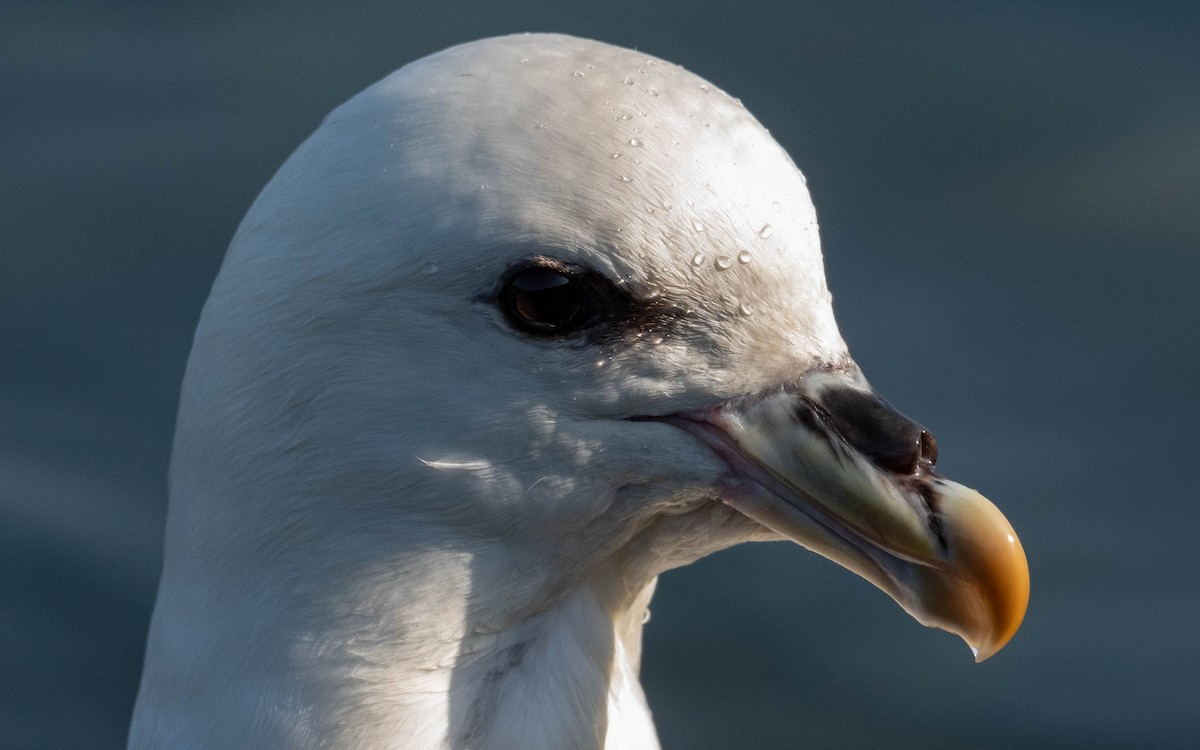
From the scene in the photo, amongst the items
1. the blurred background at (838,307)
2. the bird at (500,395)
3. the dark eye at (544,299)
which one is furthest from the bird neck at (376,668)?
the blurred background at (838,307)

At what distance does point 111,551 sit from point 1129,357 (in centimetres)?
293

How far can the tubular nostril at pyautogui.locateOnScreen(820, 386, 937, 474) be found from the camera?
111 inches

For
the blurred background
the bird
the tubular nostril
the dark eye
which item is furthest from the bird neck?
the blurred background

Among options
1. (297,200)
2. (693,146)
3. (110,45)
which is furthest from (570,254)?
(110,45)

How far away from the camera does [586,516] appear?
2885mm

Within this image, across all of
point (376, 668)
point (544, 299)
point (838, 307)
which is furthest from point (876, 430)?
point (838, 307)

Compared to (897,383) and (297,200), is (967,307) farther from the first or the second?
(297,200)

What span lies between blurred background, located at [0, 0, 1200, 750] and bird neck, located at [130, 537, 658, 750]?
166 cm

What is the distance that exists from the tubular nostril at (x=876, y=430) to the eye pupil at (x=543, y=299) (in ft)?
1.42

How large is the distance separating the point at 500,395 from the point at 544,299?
165 millimetres

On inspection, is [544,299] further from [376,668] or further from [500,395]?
[376,668]

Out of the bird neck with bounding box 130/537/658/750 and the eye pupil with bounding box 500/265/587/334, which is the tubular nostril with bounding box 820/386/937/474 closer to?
the eye pupil with bounding box 500/265/587/334

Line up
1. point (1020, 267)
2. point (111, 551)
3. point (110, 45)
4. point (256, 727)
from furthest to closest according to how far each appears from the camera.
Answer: point (110, 45) → point (1020, 267) → point (111, 551) → point (256, 727)

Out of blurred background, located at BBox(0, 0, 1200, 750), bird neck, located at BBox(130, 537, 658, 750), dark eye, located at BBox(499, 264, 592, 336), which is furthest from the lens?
blurred background, located at BBox(0, 0, 1200, 750)
